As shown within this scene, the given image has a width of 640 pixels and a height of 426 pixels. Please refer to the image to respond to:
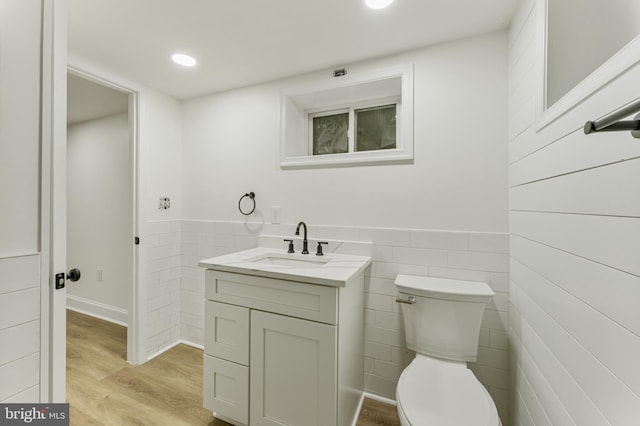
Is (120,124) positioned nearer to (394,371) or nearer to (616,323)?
(394,371)

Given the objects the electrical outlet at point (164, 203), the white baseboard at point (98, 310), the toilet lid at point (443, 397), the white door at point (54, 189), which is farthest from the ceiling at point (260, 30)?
the white baseboard at point (98, 310)

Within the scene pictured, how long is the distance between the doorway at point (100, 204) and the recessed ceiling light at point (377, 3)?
239cm

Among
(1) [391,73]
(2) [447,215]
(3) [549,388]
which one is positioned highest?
(1) [391,73]

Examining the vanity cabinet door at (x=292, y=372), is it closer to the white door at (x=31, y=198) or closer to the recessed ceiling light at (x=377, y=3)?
the white door at (x=31, y=198)

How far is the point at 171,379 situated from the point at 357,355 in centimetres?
141

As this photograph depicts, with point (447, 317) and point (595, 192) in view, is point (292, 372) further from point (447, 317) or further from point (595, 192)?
point (595, 192)

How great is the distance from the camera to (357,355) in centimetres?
164

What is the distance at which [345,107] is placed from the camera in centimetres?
208

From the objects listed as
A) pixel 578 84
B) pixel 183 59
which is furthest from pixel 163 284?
pixel 578 84

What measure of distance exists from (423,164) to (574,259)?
0.97m

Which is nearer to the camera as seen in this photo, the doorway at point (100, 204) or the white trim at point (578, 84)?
the white trim at point (578, 84)

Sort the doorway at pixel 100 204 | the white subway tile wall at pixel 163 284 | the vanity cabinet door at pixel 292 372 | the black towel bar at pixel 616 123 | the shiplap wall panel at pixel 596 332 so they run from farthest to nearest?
the doorway at pixel 100 204, the white subway tile wall at pixel 163 284, the vanity cabinet door at pixel 292 372, the shiplap wall panel at pixel 596 332, the black towel bar at pixel 616 123

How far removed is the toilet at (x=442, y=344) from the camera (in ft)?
3.60

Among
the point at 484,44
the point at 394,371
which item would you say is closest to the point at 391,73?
the point at 484,44
